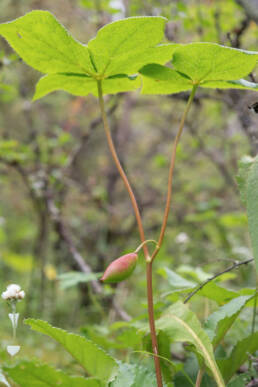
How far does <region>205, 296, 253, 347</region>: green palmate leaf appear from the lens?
2.10 feet

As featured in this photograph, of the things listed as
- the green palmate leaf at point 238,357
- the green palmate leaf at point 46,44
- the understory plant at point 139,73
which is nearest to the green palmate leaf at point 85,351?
the understory plant at point 139,73

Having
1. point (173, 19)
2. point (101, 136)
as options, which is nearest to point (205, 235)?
point (173, 19)

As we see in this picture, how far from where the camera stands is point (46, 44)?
1.98 feet

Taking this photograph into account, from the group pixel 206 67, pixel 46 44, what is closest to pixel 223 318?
pixel 206 67

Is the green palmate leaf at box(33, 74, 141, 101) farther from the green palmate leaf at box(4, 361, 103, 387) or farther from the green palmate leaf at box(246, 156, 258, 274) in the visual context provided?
the green palmate leaf at box(4, 361, 103, 387)

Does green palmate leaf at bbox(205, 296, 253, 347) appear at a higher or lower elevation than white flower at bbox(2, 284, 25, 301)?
lower

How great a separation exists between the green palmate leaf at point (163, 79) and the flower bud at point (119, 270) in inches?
13.2

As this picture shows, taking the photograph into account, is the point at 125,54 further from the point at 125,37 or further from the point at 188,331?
the point at 188,331

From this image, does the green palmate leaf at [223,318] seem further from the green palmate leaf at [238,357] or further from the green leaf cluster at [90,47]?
the green leaf cluster at [90,47]

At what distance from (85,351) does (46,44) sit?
20.0 inches

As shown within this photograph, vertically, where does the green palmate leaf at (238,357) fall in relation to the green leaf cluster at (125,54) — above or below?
below

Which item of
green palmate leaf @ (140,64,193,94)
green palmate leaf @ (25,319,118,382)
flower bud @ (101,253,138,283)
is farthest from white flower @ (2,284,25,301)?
green palmate leaf @ (140,64,193,94)

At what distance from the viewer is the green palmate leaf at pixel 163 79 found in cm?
64

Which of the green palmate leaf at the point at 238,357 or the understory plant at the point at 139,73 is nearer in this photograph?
the understory plant at the point at 139,73
